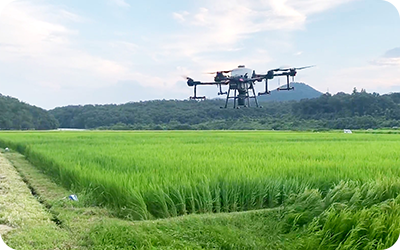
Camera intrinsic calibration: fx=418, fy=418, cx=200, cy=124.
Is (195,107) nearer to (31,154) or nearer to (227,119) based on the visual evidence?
(227,119)

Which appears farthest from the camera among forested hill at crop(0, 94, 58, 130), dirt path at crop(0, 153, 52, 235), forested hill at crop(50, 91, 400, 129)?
forested hill at crop(0, 94, 58, 130)

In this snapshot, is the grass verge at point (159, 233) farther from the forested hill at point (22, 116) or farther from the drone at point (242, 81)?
the forested hill at point (22, 116)

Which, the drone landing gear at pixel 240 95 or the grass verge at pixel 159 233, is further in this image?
the drone landing gear at pixel 240 95

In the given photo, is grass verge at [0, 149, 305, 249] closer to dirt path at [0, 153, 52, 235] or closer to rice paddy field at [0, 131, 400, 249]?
dirt path at [0, 153, 52, 235]

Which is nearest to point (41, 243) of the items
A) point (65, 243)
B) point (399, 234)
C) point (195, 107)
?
point (65, 243)

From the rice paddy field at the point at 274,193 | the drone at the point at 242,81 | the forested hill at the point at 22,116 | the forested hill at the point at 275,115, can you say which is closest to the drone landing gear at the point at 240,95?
the drone at the point at 242,81

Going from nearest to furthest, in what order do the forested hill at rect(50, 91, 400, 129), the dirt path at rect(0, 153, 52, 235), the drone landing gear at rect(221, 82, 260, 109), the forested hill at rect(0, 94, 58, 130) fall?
the dirt path at rect(0, 153, 52, 235)
the drone landing gear at rect(221, 82, 260, 109)
the forested hill at rect(50, 91, 400, 129)
the forested hill at rect(0, 94, 58, 130)

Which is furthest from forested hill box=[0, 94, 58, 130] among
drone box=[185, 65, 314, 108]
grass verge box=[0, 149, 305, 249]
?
grass verge box=[0, 149, 305, 249]

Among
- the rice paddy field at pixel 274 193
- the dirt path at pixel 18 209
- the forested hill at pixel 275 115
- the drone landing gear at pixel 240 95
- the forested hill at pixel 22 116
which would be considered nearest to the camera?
the rice paddy field at pixel 274 193
